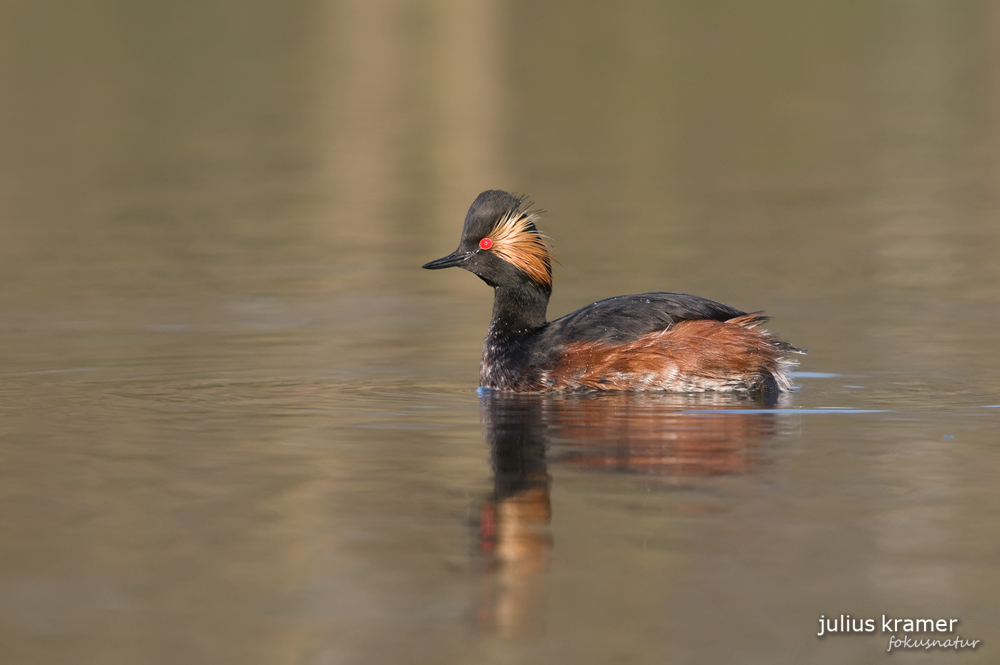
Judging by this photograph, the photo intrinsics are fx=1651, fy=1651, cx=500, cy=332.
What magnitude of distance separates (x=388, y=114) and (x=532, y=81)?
8.02m

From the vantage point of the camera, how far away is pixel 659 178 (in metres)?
23.5

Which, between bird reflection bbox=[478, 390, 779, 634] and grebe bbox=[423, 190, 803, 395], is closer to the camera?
bird reflection bbox=[478, 390, 779, 634]

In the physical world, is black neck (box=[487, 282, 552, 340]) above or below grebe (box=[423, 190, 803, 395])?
above

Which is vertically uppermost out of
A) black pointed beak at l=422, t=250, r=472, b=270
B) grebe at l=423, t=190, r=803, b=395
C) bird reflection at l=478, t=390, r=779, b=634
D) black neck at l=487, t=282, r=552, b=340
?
black pointed beak at l=422, t=250, r=472, b=270

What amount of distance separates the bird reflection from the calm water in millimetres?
28

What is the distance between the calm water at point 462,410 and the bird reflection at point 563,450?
3 cm

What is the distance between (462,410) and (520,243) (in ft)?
5.50

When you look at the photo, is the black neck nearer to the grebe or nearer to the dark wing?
the grebe

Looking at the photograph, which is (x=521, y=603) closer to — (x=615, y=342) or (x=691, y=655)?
(x=691, y=655)

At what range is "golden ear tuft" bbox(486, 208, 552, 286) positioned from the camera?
11.1 meters

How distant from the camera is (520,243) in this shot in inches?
438

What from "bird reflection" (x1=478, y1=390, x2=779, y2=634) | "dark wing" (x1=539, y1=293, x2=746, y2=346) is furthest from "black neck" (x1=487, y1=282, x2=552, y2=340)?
"bird reflection" (x1=478, y1=390, x2=779, y2=634)

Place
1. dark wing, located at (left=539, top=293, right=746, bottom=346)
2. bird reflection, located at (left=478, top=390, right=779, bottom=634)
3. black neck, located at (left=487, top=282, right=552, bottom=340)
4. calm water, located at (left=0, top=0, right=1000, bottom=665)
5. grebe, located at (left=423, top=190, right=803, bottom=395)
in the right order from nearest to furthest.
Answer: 1. calm water, located at (left=0, top=0, right=1000, bottom=665)
2. bird reflection, located at (left=478, top=390, right=779, bottom=634)
3. grebe, located at (left=423, top=190, right=803, bottom=395)
4. dark wing, located at (left=539, top=293, right=746, bottom=346)
5. black neck, located at (left=487, top=282, right=552, bottom=340)

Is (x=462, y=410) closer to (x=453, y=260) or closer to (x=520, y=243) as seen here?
(x=453, y=260)
